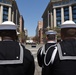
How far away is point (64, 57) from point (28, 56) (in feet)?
1.51

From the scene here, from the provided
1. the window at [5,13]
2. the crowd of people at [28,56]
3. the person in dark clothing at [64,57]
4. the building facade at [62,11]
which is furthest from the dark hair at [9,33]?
the window at [5,13]

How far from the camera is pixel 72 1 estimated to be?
3681 inches

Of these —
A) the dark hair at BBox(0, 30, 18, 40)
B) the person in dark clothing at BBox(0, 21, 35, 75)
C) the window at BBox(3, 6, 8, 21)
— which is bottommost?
the person in dark clothing at BBox(0, 21, 35, 75)

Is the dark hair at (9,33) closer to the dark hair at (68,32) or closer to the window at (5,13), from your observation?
the dark hair at (68,32)

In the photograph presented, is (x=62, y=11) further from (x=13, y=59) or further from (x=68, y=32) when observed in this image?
(x=13, y=59)

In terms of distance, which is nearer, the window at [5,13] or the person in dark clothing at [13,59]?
the person in dark clothing at [13,59]

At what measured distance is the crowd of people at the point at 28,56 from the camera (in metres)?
2.54

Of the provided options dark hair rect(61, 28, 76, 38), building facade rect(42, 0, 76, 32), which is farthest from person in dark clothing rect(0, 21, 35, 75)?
building facade rect(42, 0, 76, 32)

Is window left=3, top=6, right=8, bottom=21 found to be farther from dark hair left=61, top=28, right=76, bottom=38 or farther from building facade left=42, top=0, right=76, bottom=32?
dark hair left=61, top=28, right=76, bottom=38

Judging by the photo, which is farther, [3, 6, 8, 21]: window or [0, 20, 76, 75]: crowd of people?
[3, 6, 8, 21]: window

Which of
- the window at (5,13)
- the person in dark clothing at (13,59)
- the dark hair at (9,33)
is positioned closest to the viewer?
the person in dark clothing at (13,59)

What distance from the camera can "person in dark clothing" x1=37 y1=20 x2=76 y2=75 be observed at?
2.60 m

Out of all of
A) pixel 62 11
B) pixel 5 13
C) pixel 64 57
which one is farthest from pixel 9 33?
pixel 62 11

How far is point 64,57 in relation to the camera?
2.60 m
